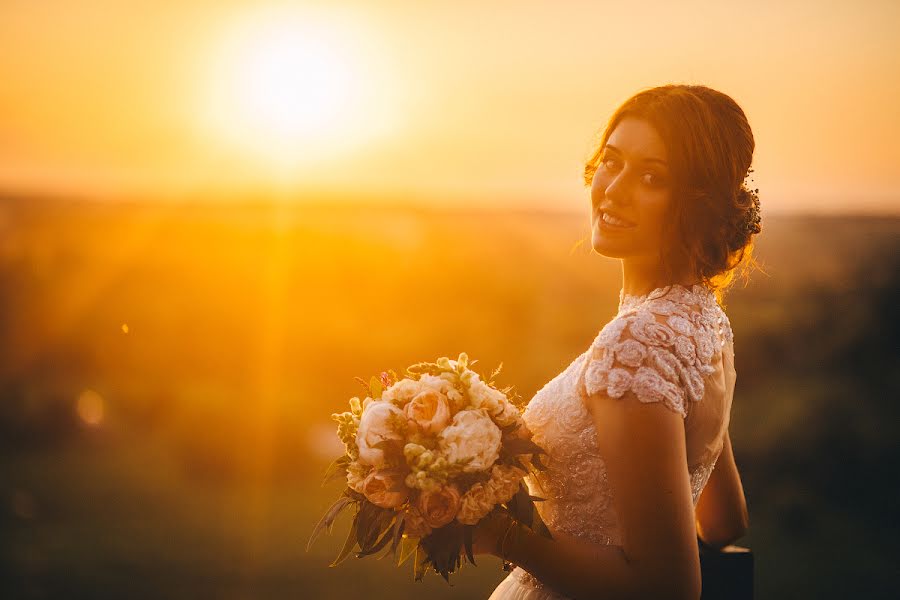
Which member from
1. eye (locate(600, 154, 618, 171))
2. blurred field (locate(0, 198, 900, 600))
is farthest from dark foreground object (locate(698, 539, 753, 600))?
blurred field (locate(0, 198, 900, 600))

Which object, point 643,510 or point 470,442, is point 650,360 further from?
point 470,442

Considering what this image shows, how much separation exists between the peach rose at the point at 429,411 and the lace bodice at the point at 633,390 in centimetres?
42

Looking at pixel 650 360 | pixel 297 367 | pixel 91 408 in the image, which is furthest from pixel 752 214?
pixel 91 408

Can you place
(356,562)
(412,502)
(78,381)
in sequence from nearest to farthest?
(412,502) → (356,562) → (78,381)

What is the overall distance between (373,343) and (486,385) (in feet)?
42.3

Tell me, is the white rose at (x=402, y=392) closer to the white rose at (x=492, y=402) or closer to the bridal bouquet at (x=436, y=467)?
the bridal bouquet at (x=436, y=467)

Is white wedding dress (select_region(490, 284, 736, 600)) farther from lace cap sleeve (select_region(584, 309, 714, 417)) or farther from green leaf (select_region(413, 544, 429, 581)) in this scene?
green leaf (select_region(413, 544, 429, 581))

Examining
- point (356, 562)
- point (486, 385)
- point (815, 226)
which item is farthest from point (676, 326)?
point (815, 226)

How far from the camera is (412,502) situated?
7.24ft

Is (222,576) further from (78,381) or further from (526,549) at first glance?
(526,549)

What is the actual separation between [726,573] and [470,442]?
51.8 inches

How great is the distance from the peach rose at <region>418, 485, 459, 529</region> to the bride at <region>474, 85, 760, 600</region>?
16 cm

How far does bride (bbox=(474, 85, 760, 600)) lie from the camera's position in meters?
2.13

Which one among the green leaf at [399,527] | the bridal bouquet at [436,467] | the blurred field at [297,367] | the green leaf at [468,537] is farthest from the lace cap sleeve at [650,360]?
the blurred field at [297,367]
